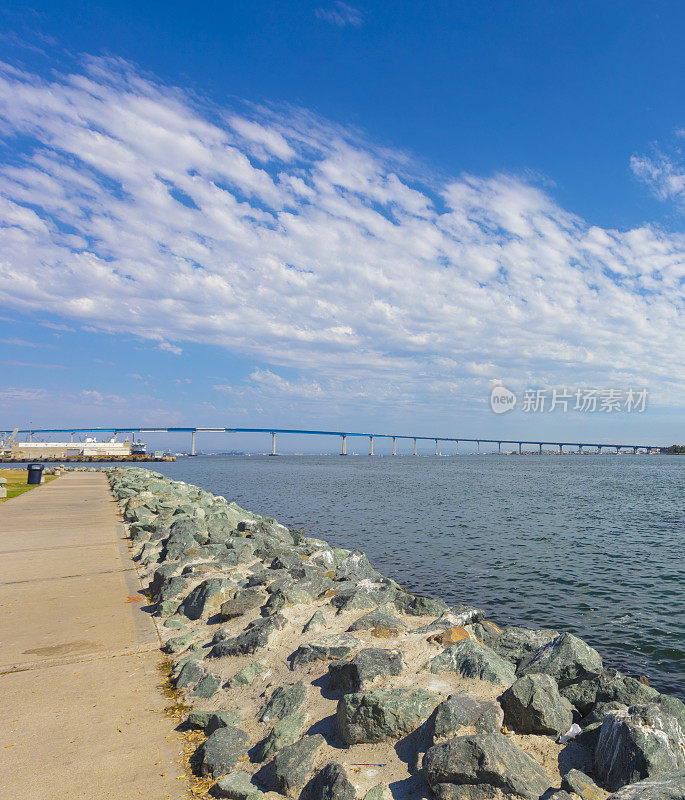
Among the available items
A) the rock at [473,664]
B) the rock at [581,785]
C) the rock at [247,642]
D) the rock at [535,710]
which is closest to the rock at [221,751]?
the rock at [247,642]

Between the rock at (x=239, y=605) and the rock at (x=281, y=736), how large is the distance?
303cm

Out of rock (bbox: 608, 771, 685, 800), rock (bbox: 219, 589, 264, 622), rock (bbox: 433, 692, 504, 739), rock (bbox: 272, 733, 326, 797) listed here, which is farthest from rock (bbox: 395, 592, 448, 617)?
rock (bbox: 608, 771, 685, 800)

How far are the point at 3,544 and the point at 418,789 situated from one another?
1384cm

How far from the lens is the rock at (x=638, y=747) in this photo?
3.78 metres

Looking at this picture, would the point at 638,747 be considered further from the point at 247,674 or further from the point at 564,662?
the point at 247,674

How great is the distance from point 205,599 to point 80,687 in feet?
8.17

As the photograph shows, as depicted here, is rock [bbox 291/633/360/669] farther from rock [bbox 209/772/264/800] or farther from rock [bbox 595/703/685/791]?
rock [bbox 595/703/685/791]

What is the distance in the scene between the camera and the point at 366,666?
5.48 metres

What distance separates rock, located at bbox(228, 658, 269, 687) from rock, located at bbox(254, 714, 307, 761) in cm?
108

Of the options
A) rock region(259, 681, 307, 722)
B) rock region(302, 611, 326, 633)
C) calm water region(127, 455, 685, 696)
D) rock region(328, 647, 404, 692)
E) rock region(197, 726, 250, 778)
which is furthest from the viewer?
calm water region(127, 455, 685, 696)

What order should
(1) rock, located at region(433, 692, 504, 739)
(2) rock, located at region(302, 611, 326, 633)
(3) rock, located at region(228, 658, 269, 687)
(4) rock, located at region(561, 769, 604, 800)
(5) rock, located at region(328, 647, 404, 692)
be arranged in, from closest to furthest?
(4) rock, located at region(561, 769, 604, 800) < (1) rock, located at region(433, 692, 504, 739) < (5) rock, located at region(328, 647, 404, 692) < (3) rock, located at region(228, 658, 269, 687) < (2) rock, located at region(302, 611, 326, 633)

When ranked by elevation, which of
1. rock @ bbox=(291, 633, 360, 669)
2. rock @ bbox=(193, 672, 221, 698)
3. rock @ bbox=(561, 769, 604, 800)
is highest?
rock @ bbox=(561, 769, 604, 800)

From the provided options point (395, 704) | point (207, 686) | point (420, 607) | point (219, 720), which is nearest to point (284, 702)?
point (219, 720)

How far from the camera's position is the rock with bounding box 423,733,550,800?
380 cm
